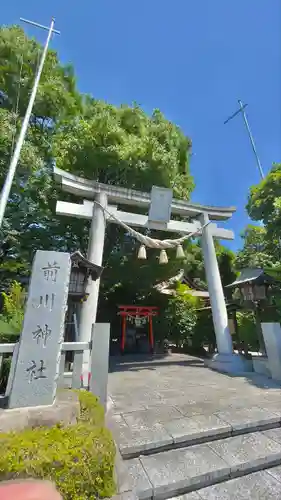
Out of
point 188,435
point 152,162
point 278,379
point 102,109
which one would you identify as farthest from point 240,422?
point 102,109

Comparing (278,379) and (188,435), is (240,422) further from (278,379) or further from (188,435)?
(278,379)

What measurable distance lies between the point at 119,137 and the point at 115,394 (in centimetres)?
897

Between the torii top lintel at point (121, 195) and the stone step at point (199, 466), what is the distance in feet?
22.4

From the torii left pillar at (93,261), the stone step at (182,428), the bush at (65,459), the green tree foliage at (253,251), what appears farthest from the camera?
the green tree foliage at (253,251)

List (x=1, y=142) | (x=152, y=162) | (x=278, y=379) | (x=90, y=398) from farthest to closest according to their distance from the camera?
1. (x=152, y=162)
2. (x=1, y=142)
3. (x=278, y=379)
4. (x=90, y=398)

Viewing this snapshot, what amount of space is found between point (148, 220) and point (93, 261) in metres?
2.51

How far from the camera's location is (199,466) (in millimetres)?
2564

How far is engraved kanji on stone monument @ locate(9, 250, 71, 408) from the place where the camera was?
8.11ft

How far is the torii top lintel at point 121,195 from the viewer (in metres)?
7.32

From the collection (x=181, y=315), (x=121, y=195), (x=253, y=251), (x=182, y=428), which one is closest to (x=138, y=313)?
(x=181, y=315)

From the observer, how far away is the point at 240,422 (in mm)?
3357

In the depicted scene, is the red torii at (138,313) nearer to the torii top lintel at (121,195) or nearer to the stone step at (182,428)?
the torii top lintel at (121,195)

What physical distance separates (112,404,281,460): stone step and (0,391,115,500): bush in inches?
33.5

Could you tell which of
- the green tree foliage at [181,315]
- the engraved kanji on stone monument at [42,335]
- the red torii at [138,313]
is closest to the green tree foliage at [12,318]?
the engraved kanji on stone monument at [42,335]
